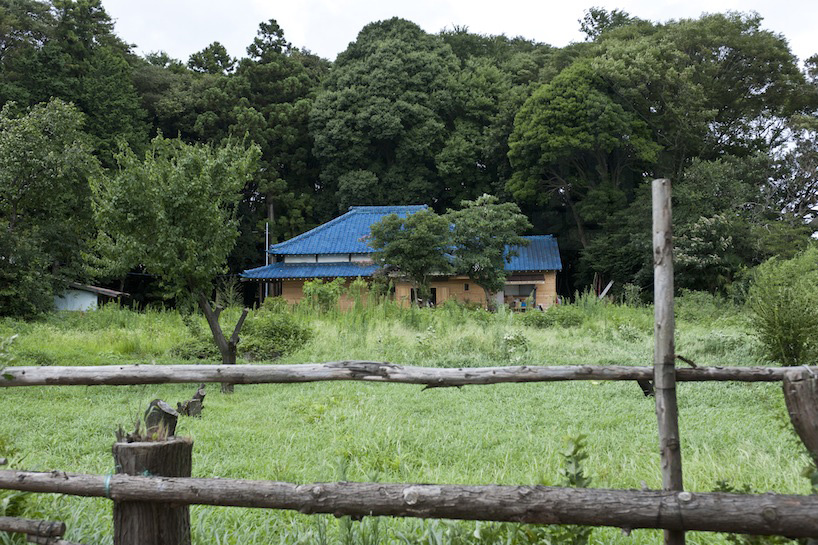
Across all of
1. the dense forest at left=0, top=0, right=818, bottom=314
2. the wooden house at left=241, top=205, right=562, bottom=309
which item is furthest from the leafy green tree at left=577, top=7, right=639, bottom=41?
the wooden house at left=241, top=205, right=562, bottom=309

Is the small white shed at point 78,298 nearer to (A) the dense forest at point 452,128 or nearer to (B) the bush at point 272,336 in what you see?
(A) the dense forest at point 452,128

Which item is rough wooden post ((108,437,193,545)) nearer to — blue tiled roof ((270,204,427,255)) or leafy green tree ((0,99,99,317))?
leafy green tree ((0,99,99,317))

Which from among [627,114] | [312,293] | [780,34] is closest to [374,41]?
[627,114]

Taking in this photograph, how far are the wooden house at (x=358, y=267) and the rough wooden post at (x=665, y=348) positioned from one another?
21.1 m

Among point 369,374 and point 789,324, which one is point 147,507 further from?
point 789,324

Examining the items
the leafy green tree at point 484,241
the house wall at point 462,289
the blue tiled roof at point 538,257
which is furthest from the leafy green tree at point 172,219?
the blue tiled roof at point 538,257

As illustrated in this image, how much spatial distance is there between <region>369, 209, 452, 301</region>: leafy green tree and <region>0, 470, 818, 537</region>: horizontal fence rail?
1686cm

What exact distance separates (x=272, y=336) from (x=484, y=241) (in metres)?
11.0

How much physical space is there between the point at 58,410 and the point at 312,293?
355 inches

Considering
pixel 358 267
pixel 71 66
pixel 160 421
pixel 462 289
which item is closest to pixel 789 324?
pixel 160 421

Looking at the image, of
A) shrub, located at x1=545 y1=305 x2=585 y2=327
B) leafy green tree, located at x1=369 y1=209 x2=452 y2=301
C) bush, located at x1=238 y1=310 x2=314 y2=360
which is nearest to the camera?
bush, located at x1=238 y1=310 x2=314 y2=360

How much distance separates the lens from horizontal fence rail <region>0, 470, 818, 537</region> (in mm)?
1976

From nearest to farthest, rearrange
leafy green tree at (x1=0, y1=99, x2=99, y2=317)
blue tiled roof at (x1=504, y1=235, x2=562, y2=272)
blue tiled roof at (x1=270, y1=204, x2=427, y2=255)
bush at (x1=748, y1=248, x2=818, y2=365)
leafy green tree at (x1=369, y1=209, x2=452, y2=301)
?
bush at (x1=748, y1=248, x2=818, y2=365), leafy green tree at (x1=0, y1=99, x2=99, y2=317), leafy green tree at (x1=369, y1=209, x2=452, y2=301), blue tiled roof at (x1=504, y1=235, x2=562, y2=272), blue tiled roof at (x1=270, y1=204, x2=427, y2=255)

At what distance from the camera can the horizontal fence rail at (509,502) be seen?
1976mm
